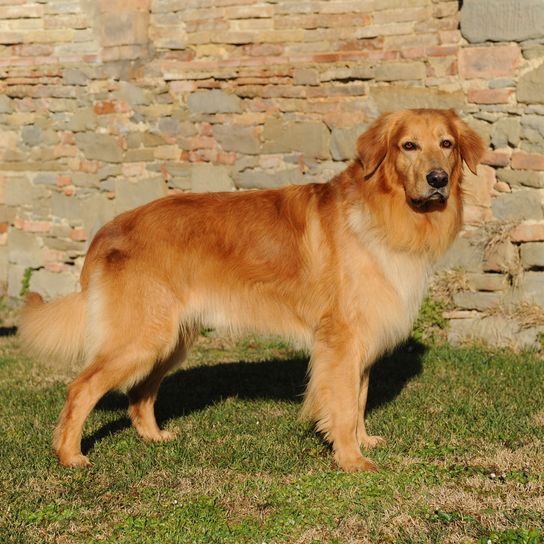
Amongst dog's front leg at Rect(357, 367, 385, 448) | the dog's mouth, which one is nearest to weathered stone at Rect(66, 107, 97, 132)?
dog's front leg at Rect(357, 367, 385, 448)

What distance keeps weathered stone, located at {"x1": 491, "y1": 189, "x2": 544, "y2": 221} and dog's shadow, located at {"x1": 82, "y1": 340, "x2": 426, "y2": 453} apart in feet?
4.63

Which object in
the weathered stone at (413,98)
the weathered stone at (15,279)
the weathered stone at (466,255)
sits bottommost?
the weathered stone at (15,279)

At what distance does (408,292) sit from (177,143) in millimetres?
4713

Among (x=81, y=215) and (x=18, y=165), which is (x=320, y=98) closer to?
(x=81, y=215)

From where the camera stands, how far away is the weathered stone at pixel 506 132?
752 cm

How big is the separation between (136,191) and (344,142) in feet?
8.26

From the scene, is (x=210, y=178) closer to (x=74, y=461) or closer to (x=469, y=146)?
(x=469, y=146)

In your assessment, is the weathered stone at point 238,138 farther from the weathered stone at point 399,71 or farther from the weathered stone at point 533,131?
the weathered stone at point 533,131

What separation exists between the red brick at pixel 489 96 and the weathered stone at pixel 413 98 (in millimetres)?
89

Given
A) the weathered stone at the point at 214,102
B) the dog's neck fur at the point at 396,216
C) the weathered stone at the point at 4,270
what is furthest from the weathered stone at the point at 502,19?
the weathered stone at the point at 4,270

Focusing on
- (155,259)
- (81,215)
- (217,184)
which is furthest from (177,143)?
(155,259)

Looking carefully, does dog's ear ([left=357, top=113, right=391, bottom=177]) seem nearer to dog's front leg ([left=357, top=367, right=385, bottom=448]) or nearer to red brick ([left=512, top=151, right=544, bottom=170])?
dog's front leg ([left=357, top=367, right=385, bottom=448])

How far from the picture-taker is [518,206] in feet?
25.0

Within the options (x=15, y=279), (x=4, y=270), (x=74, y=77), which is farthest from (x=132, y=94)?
(x=4, y=270)
